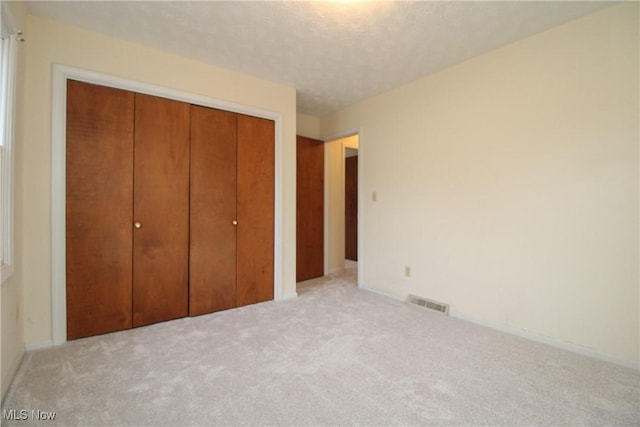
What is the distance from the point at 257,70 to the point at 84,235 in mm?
2136

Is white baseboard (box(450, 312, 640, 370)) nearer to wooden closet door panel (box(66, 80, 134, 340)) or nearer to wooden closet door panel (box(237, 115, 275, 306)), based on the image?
wooden closet door panel (box(237, 115, 275, 306))

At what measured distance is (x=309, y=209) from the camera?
4.21 meters

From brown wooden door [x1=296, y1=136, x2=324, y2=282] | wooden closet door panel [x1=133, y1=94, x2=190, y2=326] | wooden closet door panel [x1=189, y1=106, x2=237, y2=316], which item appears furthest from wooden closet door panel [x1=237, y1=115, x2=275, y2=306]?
brown wooden door [x1=296, y1=136, x2=324, y2=282]

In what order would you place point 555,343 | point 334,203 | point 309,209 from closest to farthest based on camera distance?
point 555,343 < point 309,209 < point 334,203

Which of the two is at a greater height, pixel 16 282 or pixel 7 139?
pixel 7 139

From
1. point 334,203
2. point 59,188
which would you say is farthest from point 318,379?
point 334,203

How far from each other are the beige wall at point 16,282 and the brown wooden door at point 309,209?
Answer: 273cm

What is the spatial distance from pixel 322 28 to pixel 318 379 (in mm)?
2455

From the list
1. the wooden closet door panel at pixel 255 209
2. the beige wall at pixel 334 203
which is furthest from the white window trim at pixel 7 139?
the beige wall at pixel 334 203

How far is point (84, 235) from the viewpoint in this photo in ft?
7.45

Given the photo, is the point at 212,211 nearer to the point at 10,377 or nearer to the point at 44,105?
the point at 44,105

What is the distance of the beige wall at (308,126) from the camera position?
432 cm

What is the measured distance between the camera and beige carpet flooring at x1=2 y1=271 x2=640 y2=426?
1451 mm

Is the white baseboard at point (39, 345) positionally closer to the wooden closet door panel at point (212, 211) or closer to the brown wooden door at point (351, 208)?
the wooden closet door panel at point (212, 211)
